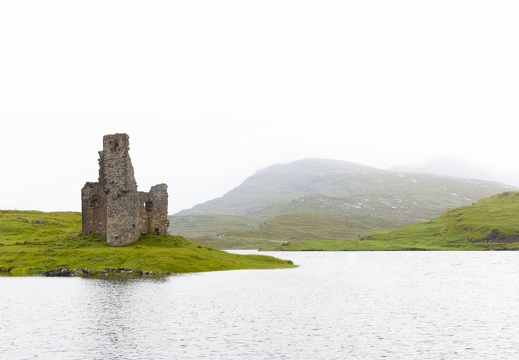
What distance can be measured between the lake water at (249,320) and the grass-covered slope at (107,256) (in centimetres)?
974

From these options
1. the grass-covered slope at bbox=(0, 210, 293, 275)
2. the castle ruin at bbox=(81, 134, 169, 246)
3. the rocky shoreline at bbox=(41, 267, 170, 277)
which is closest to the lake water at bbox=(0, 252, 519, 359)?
the rocky shoreline at bbox=(41, 267, 170, 277)

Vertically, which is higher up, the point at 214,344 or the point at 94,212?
the point at 94,212

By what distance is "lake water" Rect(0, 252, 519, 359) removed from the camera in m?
40.1

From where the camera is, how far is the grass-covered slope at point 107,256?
94.9 meters

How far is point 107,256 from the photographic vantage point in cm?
9656

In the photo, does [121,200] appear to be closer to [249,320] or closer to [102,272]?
[102,272]

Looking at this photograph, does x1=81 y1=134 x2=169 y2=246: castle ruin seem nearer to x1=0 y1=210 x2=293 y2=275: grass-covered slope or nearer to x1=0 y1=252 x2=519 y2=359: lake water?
x1=0 y1=210 x2=293 y2=275: grass-covered slope

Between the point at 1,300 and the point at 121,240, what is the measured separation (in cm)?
4134

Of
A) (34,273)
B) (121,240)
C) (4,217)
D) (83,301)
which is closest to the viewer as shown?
(83,301)

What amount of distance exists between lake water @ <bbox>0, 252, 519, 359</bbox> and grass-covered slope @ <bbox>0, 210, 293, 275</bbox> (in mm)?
9742

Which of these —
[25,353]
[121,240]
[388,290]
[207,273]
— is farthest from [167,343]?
[121,240]

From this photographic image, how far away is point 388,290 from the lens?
81.8 m

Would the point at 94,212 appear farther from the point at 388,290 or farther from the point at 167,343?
the point at 167,343

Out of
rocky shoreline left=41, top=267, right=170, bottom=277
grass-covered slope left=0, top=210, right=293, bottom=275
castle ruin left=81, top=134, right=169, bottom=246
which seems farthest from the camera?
castle ruin left=81, top=134, right=169, bottom=246
